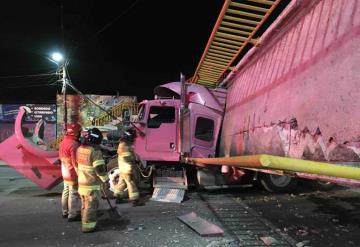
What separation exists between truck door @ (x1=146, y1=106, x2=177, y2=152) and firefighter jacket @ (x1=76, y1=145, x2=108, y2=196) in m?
4.11

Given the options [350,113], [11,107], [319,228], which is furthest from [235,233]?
[11,107]

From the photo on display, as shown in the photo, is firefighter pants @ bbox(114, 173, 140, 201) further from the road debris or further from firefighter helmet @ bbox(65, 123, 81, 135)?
the road debris

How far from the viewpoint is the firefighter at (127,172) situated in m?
9.55

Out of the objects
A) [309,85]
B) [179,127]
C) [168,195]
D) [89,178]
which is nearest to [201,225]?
[89,178]

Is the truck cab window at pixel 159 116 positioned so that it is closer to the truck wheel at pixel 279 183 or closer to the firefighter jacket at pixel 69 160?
the truck wheel at pixel 279 183

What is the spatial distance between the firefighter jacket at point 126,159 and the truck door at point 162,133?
1.58 m

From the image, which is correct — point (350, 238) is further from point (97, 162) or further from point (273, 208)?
point (97, 162)

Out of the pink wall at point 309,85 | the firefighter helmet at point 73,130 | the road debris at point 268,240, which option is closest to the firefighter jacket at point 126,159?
the firefighter helmet at point 73,130

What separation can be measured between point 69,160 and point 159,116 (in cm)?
392

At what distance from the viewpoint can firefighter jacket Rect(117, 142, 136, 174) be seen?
376 inches

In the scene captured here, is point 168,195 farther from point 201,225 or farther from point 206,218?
point 201,225

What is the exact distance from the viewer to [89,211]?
7.08m

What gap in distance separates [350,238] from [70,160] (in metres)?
5.05

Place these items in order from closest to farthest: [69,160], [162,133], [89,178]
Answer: [89,178] < [69,160] < [162,133]
